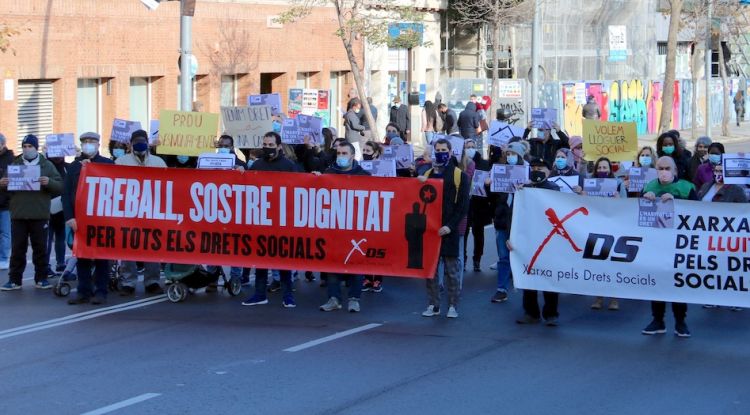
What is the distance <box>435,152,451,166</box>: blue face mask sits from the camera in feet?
43.4

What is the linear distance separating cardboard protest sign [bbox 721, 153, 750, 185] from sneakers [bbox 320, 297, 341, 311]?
4245mm

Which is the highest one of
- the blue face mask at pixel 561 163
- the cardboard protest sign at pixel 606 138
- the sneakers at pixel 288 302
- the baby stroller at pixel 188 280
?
the cardboard protest sign at pixel 606 138

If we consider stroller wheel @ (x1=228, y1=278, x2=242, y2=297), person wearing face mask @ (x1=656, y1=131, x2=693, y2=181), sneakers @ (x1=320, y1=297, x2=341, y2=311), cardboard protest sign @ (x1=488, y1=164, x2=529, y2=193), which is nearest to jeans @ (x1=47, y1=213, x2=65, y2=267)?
stroller wheel @ (x1=228, y1=278, x2=242, y2=297)

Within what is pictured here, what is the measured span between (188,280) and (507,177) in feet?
12.6

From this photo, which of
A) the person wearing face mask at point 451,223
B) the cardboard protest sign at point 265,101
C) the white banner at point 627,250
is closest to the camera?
the white banner at point 627,250

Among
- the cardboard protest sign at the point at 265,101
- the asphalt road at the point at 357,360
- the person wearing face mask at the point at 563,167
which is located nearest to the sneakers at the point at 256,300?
the asphalt road at the point at 357,360

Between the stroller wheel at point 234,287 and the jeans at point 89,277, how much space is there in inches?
55.1

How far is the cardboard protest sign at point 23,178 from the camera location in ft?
47.9

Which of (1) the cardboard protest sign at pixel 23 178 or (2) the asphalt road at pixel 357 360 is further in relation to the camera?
(1) the cardboard protest sign at pixel 23 178

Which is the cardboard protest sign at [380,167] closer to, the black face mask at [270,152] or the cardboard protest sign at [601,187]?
the black face mask at [270,152]

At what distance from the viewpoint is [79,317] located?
509 inches

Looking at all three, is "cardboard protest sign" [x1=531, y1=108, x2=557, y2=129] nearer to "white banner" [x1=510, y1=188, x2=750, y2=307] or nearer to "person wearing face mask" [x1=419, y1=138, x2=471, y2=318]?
"person wearing face mask" [x1=419, y1=138, x2=471, y2=318]

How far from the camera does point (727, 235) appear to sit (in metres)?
12.1

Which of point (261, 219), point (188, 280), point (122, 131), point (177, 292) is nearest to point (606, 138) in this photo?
point (261, 219)
